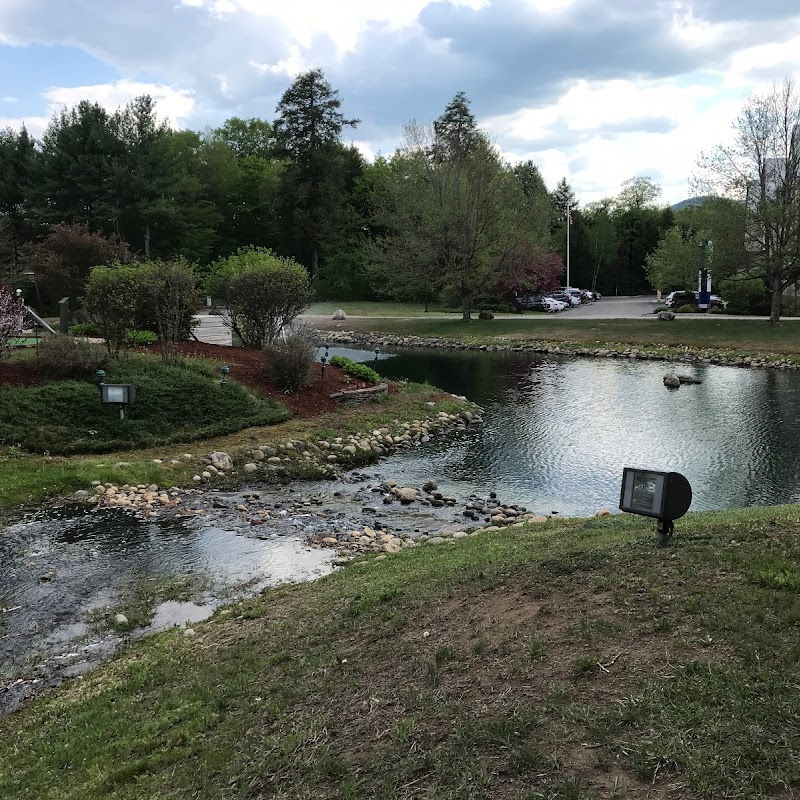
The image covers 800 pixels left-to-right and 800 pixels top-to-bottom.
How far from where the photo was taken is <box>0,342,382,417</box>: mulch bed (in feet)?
49.8

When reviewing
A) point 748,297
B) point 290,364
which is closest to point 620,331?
point 748,297

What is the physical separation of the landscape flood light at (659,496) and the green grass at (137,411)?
10.3m

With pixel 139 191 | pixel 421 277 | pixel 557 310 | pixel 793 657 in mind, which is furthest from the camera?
pixel 557 310

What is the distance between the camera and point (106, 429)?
13797 millimetres

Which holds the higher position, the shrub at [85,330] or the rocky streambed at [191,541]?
the shrub at [85,330]

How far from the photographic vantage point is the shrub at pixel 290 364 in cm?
1791

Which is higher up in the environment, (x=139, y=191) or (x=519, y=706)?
(x=139, y=191)

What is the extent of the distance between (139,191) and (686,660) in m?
54.9

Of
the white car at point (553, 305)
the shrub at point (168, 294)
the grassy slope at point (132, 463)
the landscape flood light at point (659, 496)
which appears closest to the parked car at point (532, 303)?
the white car at point (553, 305)

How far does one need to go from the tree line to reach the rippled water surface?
1060cm

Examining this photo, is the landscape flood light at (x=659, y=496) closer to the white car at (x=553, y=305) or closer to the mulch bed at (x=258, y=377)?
the mulch bed at (x=258, y=377)

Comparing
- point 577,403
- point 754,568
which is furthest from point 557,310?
point 754,568

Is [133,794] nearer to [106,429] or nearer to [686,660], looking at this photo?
[686,660]

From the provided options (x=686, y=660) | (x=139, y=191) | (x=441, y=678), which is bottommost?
(x=441, y=678)
